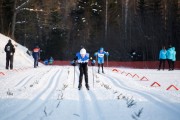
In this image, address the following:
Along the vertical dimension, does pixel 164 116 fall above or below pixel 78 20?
below

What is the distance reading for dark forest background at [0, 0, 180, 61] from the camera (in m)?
47.4

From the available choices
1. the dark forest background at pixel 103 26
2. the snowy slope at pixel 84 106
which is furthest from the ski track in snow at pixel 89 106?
the dark forest background at pixel 103 26

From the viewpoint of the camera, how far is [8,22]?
157ft

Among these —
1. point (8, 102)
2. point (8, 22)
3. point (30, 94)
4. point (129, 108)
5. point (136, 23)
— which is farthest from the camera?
point (136, 23)

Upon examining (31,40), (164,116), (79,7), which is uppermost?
(79,7)

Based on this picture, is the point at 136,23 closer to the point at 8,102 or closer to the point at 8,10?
the point at 8,10

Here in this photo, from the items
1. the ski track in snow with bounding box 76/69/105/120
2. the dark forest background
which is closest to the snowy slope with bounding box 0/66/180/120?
the ski track in snow with bounding box 76/69/105/120

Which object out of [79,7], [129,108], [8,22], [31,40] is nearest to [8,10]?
[8,22]

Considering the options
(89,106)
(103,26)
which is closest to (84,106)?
(89,106)

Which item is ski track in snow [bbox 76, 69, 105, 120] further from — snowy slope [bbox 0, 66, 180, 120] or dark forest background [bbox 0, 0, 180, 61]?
dark forest background [bbox 0, 0, 180, 61]

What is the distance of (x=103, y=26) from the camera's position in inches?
2391

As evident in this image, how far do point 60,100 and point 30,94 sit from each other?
1734 mm

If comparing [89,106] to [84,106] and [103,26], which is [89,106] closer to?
[84,106]

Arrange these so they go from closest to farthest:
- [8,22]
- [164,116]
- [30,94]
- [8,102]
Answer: [164,116], [8,102], [30,94], [8,22]
